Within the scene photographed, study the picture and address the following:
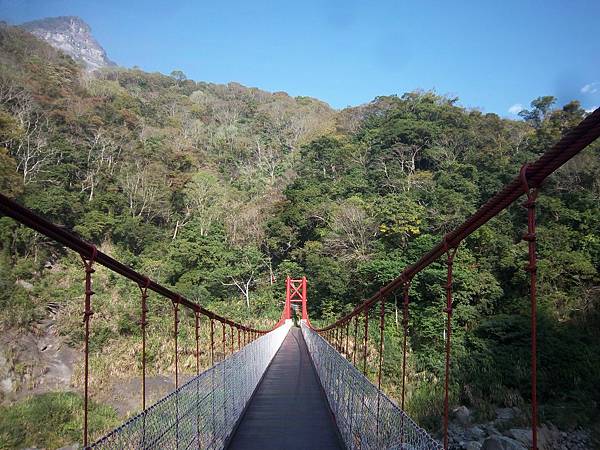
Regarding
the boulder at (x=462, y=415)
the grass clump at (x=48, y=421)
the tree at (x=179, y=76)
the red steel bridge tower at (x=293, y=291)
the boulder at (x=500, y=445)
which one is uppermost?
the tree at (x=179, y=76)

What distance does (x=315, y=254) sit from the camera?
17500 mm

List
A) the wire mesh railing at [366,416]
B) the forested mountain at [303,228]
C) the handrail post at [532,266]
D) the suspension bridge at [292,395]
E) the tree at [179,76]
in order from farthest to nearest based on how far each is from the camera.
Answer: the tree at [179,76], the forested mountain at [303,228], the wire mesh railing at [366,416], the suspension bridge at [292,395], the handrail post at [532,266]

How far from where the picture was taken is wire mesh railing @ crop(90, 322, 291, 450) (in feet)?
4.60

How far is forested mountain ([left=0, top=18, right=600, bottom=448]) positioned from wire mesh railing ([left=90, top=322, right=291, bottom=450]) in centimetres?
429

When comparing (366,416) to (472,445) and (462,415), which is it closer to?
(472,445)

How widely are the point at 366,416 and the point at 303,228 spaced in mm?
17848

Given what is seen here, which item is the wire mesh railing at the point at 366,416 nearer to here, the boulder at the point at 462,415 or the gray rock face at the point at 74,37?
the boulder at the point at 462,415

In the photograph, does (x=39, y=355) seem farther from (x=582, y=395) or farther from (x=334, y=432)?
(x=582, y=395)

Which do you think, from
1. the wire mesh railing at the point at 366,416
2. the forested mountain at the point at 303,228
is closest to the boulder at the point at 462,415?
the forested mountain at the point at 303,228

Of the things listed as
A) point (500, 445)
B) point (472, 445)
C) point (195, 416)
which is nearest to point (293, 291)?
point (472, 445)

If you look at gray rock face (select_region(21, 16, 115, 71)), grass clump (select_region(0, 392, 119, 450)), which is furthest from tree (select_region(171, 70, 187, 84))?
grass clump (select_region(0, 392, 119, 450))

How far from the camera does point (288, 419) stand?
3736 millimetres

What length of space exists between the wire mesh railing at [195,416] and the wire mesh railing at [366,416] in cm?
72

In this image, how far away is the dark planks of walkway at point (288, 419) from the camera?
3090 millimetres
